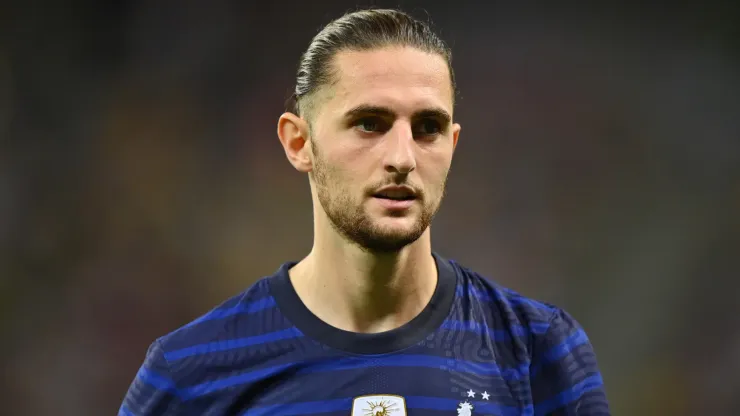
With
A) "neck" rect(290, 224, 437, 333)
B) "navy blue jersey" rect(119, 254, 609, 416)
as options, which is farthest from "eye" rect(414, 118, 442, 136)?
"navy blue jersey" rect(119, 254, 609, 416)

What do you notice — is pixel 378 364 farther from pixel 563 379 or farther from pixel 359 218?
pixel 563 379

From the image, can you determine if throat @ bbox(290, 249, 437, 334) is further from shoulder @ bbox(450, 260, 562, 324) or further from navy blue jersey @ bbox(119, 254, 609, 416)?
shoulder @ bbox(450, 260, 562, 324)

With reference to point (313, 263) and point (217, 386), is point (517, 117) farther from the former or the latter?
point (217, 386)

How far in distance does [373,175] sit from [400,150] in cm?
9

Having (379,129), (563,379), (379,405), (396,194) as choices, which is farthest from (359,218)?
(563,379)

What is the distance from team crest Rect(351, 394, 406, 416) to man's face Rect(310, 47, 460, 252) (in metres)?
0.35

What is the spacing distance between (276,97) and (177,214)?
0.78 m

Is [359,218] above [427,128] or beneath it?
beneath

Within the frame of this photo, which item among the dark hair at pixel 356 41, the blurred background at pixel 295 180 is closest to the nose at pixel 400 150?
the dark hair at pixel 356 41

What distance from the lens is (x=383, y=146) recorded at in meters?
1.89

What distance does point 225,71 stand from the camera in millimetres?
4145

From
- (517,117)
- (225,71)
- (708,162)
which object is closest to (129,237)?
(225,71)

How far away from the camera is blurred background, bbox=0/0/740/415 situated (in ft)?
12.9

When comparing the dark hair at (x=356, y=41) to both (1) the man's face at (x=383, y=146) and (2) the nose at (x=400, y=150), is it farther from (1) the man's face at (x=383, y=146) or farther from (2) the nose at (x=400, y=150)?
(2) the nose at (x=400, y=150)
